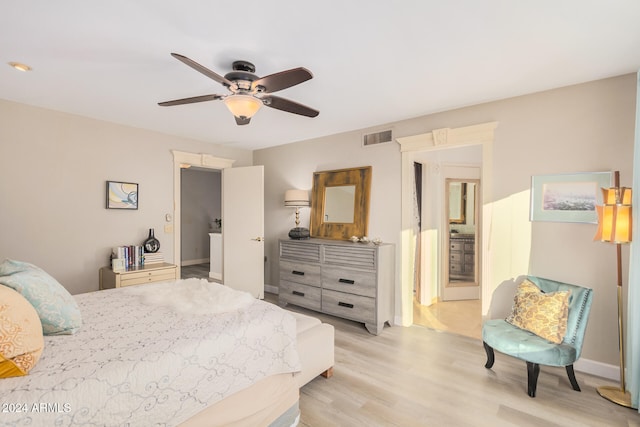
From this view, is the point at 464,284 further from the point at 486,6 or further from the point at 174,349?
the point at 174,349

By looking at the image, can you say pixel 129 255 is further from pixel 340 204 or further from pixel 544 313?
pixel 544 313

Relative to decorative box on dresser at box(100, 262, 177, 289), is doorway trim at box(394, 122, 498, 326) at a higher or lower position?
higher

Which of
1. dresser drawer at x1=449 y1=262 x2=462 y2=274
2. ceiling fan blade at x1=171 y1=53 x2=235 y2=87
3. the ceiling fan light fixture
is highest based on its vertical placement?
ceiling fan blade at x1=171 y1=53 x2=235 y2=87

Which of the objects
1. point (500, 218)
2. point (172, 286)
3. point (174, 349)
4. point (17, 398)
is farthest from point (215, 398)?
point (500, 218)

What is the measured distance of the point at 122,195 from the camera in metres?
3.86

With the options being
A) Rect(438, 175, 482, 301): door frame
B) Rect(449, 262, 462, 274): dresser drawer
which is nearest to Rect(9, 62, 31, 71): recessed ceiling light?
Rect(438, 175, 482, 301): door frame

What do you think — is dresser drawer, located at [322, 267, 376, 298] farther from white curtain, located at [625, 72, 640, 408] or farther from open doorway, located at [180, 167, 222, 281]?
open doorway, located at [180, 167, 222, 281]

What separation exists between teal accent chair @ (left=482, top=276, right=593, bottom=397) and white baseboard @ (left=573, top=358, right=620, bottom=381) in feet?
1.36

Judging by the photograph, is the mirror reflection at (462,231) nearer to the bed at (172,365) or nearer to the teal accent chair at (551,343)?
the teal accent chair at (551,343)

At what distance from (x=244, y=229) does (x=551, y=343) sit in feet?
13.0

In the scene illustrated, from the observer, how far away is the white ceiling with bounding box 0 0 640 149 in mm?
1693

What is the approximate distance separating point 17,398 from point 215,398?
0.81m

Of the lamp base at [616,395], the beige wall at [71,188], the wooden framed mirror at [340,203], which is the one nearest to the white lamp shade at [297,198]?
the wooden framed mirror at [340,203]

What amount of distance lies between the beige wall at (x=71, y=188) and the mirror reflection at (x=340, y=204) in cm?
238
